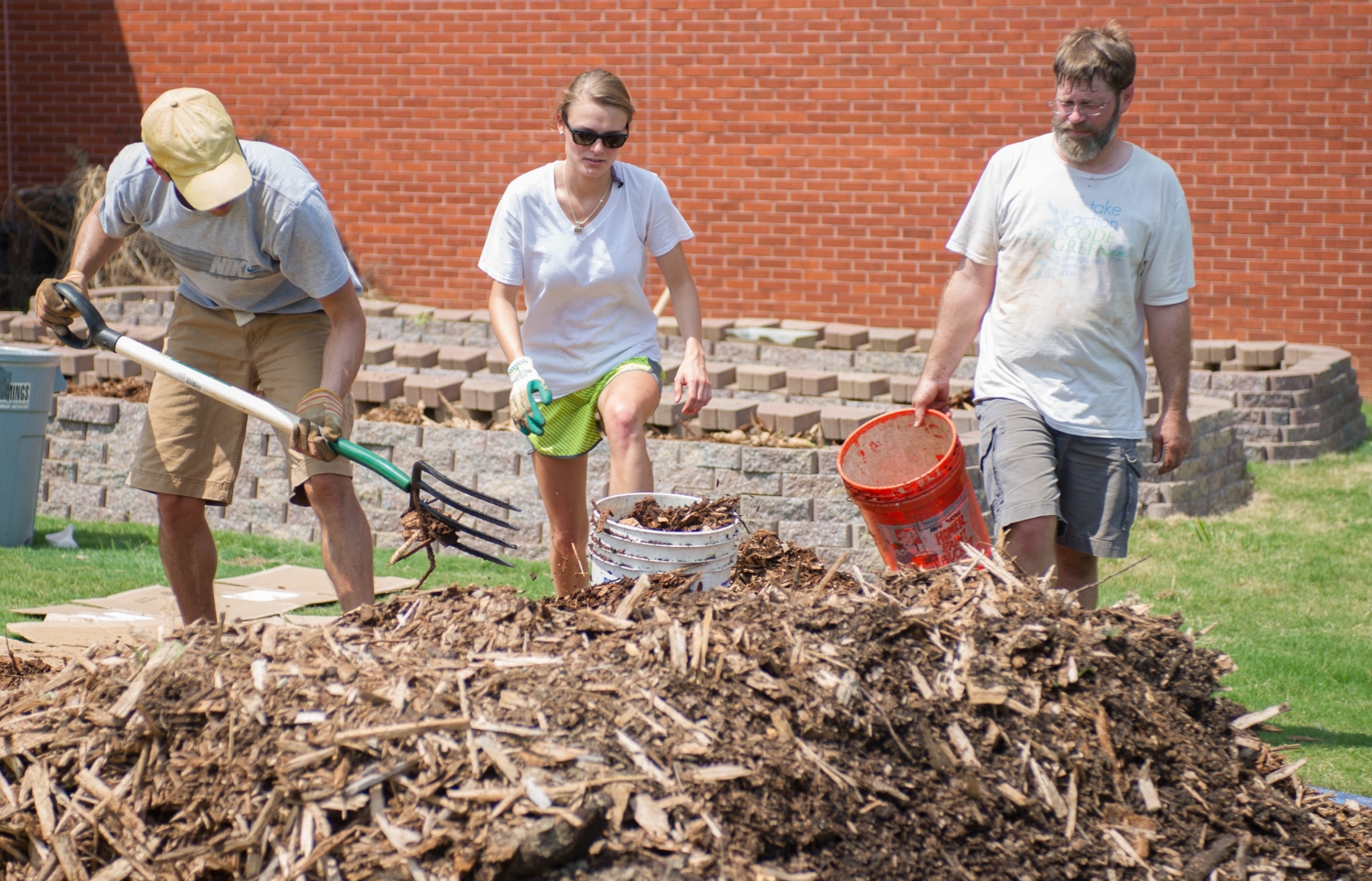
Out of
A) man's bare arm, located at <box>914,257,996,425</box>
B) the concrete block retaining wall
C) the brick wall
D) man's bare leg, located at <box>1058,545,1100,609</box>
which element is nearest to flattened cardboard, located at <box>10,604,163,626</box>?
the concrete block retaining wall

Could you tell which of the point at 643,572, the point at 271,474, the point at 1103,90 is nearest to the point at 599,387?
the point at 643,572

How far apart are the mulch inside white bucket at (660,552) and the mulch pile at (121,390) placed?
15.3ft

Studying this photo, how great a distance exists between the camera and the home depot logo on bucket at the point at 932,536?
14.3ft

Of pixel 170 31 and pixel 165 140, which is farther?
pixel 170 31

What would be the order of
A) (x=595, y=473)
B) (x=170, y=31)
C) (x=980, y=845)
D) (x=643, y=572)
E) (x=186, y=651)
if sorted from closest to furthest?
(x=980, y=845) → (x=186, y=651) → (x=643, y=572) → (x=595, y=473) → (x=170, y=31)

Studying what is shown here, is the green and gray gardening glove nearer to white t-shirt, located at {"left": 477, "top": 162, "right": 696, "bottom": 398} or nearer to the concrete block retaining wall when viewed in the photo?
white t-shirt, located at {"left": 477, "top": 162, "right": 696, "bottom": 398}

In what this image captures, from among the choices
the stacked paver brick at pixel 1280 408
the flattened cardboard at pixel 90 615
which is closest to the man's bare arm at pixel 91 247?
the flattened cardboard at pixel 90 615

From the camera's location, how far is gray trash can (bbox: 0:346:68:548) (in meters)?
6.69

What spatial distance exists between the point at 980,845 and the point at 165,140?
122 inches

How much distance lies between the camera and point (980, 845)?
113 inches

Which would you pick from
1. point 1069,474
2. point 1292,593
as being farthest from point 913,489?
point 1292,593

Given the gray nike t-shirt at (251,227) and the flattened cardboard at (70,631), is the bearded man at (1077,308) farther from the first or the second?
the flattened cardboard at (70,631)

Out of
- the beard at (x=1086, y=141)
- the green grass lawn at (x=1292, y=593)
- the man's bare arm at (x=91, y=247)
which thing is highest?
the beard at (x=1086, y=141)

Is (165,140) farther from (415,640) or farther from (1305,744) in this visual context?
(1305,744)
